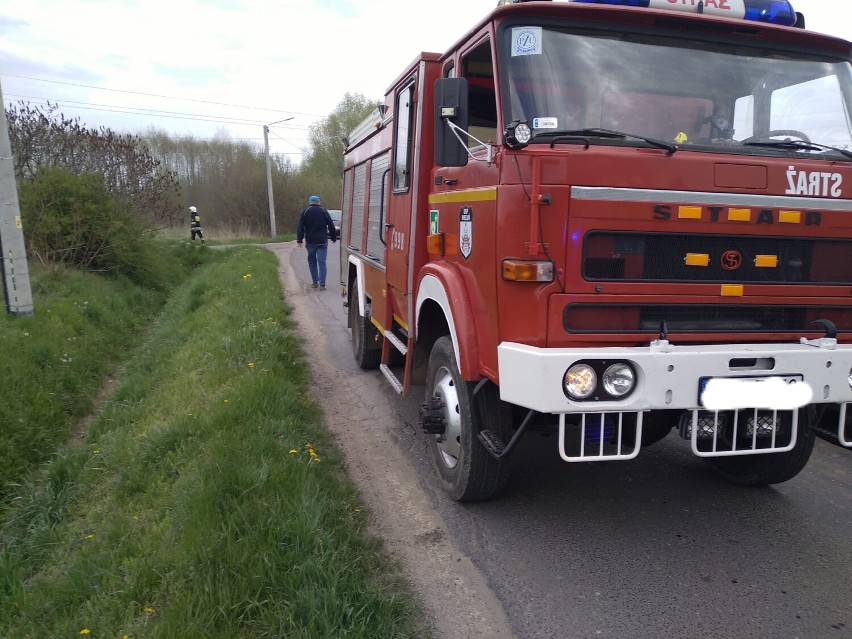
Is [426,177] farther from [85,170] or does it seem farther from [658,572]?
[85,170]

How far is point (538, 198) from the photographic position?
117 inches

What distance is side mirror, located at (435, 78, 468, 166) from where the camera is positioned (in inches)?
136

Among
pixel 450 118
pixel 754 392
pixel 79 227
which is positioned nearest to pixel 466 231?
pixel 450 118

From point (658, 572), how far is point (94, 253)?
1162 cm

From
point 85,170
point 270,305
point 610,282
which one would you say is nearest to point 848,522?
point 610,282

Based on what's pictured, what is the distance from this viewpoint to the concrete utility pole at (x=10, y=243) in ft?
27.0

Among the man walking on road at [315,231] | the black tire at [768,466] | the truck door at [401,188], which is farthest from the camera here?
the man walking on road at [315,231]

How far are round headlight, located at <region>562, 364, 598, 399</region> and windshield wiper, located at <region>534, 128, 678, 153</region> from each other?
1.07 m

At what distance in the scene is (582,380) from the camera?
116 inches

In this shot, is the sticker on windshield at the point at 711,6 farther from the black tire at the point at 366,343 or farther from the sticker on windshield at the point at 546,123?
the black tire at the point at 366,343

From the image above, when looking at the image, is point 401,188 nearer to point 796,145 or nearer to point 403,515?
point 403,515

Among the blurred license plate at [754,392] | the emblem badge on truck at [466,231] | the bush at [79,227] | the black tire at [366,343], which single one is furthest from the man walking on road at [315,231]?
the blurred license plate at [754,392]

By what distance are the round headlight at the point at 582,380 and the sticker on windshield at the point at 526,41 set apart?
1615 millimetres

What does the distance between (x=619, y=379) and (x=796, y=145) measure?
1659 mm
